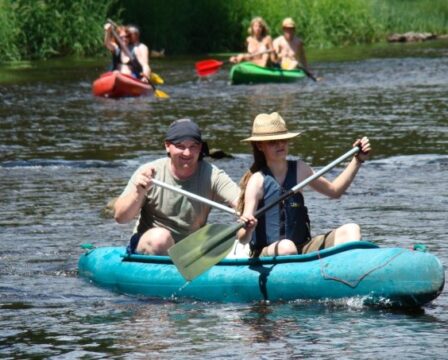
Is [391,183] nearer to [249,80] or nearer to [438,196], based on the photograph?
[438,196]

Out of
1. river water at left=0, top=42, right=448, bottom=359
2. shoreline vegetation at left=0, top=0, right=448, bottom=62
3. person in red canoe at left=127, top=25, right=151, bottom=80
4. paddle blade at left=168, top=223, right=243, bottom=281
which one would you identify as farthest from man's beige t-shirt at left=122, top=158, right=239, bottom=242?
shoreline vegetation at left=0, top=0, right=448, bottom=62

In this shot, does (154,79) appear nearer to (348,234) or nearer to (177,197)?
(177,197)

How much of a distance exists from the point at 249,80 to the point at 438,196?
12.5 meters

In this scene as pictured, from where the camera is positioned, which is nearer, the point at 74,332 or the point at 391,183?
the point at 74,332

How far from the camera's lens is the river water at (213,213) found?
748cm

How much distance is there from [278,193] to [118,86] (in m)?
13.9

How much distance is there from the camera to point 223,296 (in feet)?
27.6

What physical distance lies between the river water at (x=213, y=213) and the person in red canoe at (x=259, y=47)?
1.99 ft

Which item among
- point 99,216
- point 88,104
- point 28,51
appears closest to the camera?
point 99,216

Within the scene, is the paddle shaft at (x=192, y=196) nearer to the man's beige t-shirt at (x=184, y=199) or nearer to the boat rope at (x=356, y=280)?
the man's beige t-shirt at (x=184, y=199)

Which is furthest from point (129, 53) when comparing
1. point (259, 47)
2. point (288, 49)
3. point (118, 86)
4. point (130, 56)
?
point (288, 49)

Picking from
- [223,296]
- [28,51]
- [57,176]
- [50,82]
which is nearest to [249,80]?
[50,82]

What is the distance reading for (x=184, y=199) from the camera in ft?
28.5

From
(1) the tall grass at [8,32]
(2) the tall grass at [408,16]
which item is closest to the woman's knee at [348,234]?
(1) the tall grass at [8,32]
